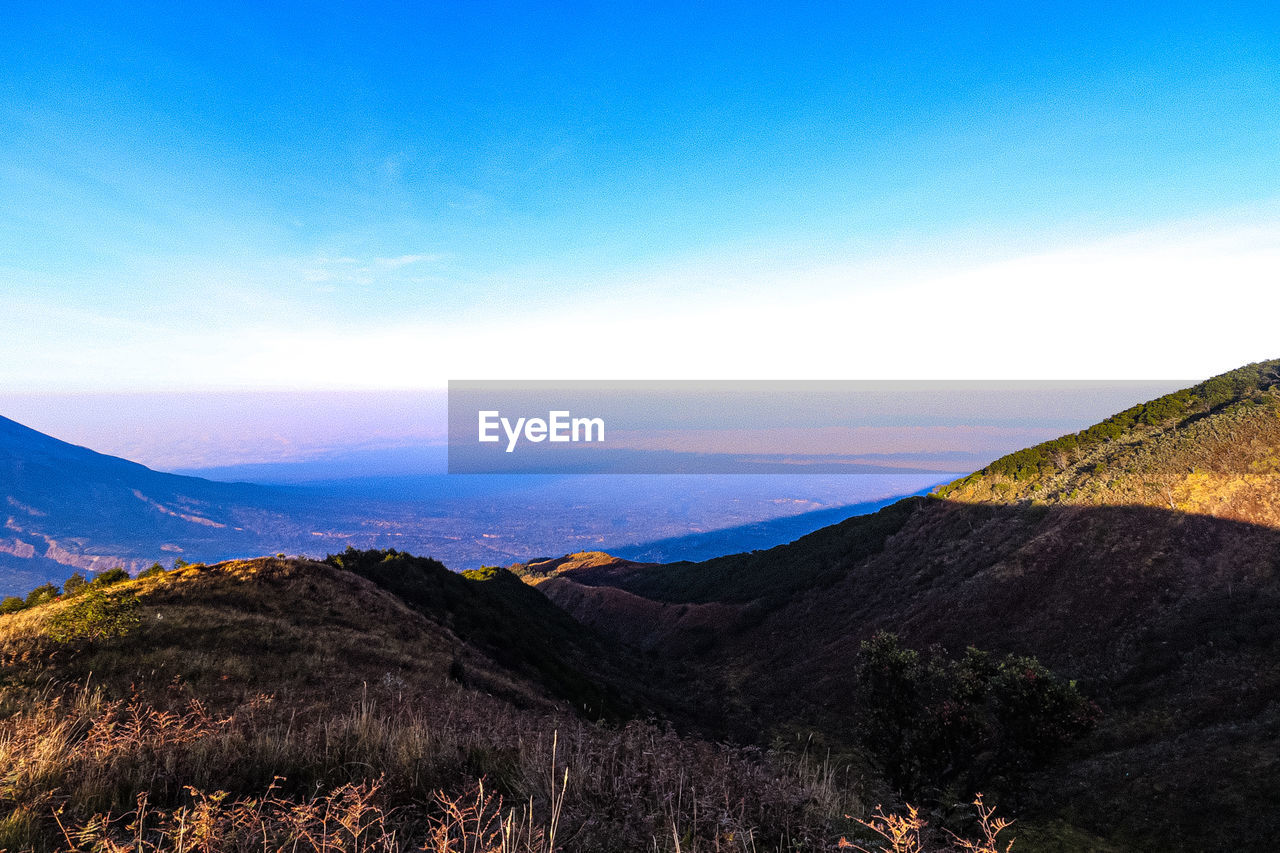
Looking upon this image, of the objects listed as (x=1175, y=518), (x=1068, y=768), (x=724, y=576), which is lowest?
(x=724, y=576)

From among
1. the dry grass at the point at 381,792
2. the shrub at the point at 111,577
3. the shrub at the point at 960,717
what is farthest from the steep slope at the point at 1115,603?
the shrub at the point at 111,577

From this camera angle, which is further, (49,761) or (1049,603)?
(1049,603)

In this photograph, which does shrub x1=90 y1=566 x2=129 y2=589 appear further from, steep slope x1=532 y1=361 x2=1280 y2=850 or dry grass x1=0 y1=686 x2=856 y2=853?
steep slope x1=532 y1=361 x2=1280 y2=850

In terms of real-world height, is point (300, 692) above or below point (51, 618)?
below

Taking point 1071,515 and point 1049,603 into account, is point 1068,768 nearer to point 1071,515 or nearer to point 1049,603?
point 1049,603

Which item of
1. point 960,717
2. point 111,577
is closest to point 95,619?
point 111,577

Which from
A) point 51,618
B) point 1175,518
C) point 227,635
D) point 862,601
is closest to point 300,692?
point 227,635
